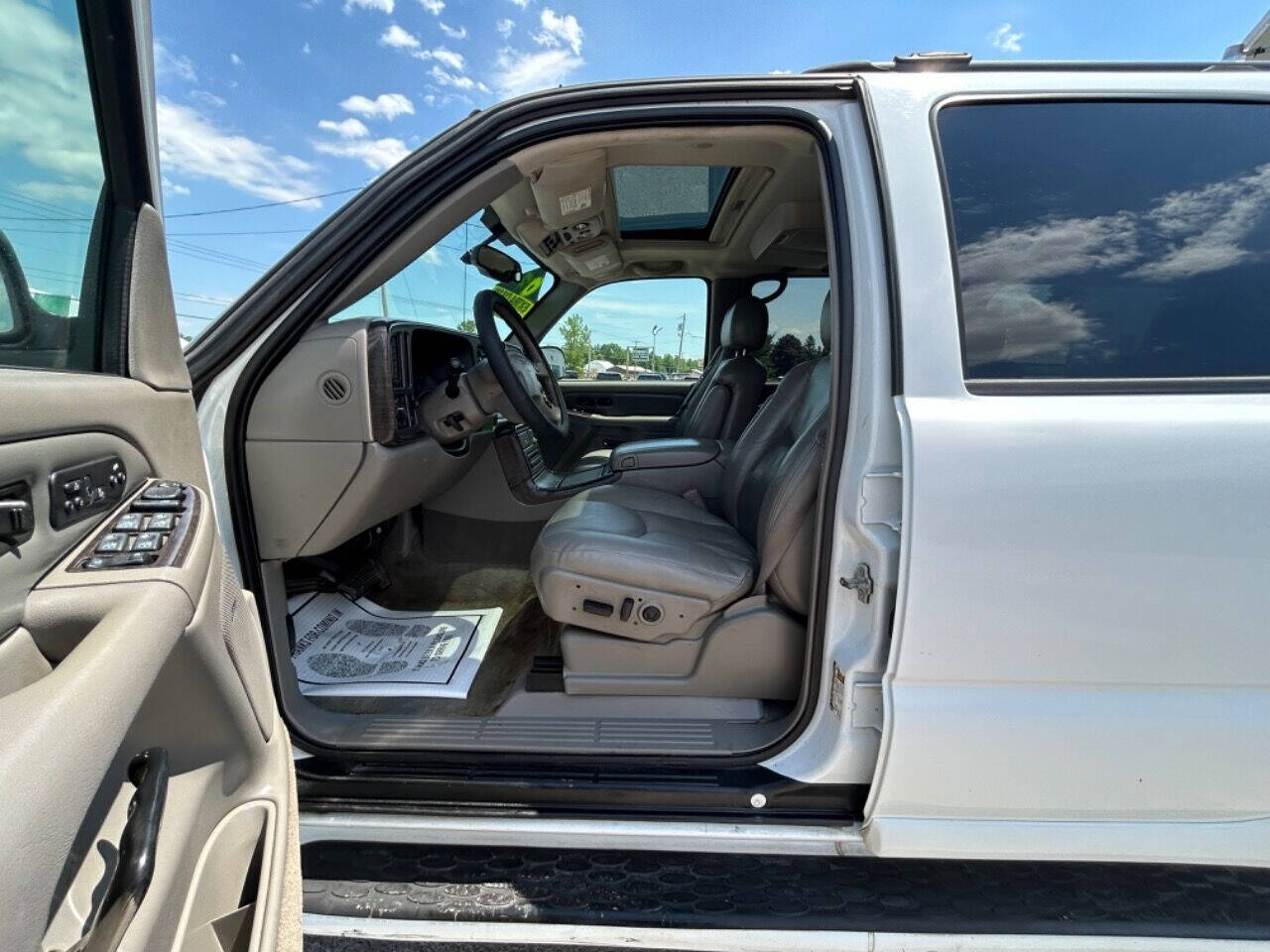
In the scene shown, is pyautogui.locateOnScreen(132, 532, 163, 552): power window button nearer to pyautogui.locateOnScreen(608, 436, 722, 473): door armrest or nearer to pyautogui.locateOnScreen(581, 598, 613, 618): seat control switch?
pyautogui.locateOnScreen(581, 598, 613, 618): seat control switch

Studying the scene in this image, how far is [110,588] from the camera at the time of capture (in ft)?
2.16

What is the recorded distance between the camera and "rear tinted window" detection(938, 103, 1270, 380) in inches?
40.7

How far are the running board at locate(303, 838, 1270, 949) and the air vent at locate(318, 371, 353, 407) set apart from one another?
3.10ft

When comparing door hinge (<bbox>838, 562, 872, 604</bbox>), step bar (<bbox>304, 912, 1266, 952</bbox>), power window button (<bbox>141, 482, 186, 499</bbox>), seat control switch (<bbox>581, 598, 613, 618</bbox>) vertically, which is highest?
power window button (<bbox>141, 482, 186, 499</bbox>)

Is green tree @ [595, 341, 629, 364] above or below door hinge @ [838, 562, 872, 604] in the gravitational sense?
above

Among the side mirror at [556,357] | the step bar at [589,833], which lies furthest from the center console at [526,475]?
the step bar at [589,833]

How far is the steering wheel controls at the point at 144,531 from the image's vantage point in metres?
0.69

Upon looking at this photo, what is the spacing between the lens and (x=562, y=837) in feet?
3.83

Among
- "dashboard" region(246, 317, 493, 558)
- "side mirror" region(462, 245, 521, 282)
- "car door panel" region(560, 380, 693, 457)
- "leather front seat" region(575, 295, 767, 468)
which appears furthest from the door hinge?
"car door panel" region(560, 380, 693, 457)

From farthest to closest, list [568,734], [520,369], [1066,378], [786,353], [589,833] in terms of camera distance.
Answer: [786,353]
[520,369]
[568,734]
[589,833]
[1066,378]

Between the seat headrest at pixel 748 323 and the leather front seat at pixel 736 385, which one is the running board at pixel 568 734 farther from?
the seat headrest at pixel 748 323

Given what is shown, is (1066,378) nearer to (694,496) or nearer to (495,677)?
(495,677)

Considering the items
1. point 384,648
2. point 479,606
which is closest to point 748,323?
point 479,606

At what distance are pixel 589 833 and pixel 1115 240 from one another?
4.78 feet
